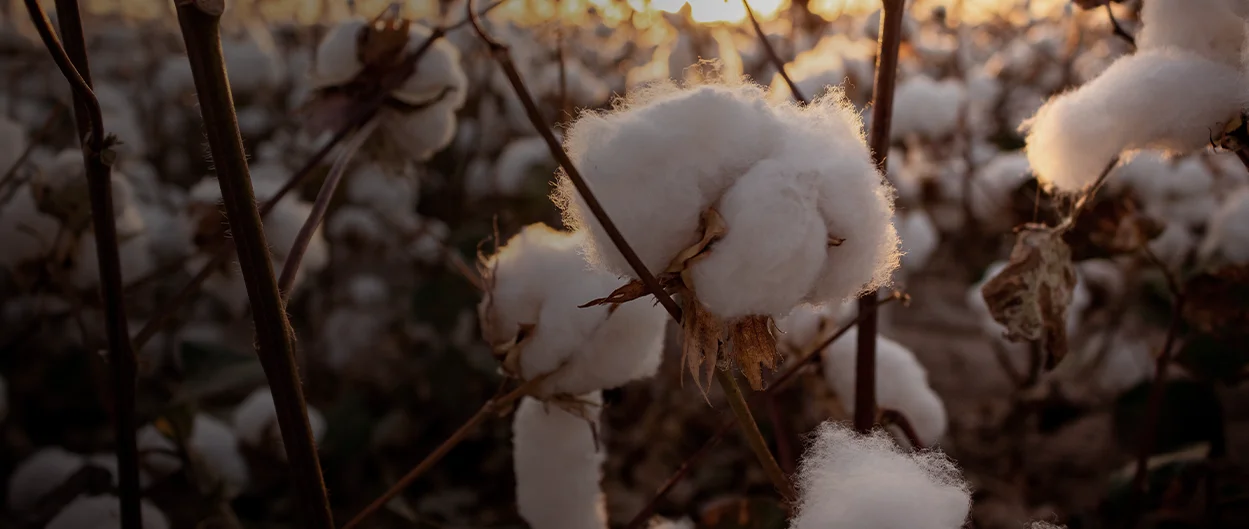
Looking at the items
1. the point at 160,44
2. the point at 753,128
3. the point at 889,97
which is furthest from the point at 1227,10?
the point at 160,44

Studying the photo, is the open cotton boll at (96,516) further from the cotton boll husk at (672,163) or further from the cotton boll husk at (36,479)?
the cotton boll husk at (672,163)

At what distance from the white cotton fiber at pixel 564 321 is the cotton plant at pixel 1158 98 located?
1.10 ft

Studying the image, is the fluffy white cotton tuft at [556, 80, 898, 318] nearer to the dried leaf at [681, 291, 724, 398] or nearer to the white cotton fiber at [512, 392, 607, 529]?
the dried leaf at [681, 291, 724, 398]

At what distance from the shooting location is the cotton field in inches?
16.7

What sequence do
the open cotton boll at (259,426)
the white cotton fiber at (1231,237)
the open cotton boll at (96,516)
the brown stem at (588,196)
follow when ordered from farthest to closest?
the open cotton boll at (259,426), the white cotton fiber at (1231,237), the open cotton boll at (96,516), the brown stem at (588,196)

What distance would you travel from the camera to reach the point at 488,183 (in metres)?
2.21

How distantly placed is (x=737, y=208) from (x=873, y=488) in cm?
16

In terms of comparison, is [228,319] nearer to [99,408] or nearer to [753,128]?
[99,408]

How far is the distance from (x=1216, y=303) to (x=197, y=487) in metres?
1.12

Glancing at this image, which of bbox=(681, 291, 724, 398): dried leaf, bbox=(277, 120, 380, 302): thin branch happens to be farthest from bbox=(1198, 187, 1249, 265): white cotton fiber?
bbox=(277, 120, 380, 302): thin branch

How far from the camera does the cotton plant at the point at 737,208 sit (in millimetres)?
388

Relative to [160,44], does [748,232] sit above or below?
below

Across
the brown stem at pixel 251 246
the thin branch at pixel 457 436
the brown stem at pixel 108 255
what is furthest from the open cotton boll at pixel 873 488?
the brown stem at pixel 108 255

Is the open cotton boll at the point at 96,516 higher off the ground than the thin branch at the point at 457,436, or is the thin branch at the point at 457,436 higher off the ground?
the open cotton boll at the point at 96,516
